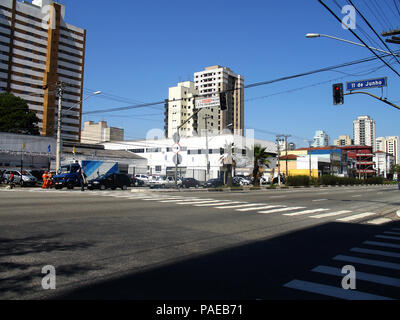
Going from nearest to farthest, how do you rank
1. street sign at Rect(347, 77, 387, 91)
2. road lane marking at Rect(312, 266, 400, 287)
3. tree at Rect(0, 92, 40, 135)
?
road lane marking at Rect(312, 266, 400, 287) → street sign at Rect(347, 77, 387, 91) → tree at Rect(0, 92, 40, 135)

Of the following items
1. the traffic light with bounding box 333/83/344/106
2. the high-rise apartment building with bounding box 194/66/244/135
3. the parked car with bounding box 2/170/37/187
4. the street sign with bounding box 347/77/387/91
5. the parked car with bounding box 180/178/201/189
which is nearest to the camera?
the street sign with bounding box 347/77/387/91

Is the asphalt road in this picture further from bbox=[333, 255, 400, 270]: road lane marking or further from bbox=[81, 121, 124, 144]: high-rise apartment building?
bbox=[81, 121, 124, 144]: high-rise apartment building

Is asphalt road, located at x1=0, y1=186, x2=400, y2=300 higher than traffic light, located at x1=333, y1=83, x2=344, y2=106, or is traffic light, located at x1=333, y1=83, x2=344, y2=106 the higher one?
traffic light, located at x1=333, y1=83, x2=344, y2=106

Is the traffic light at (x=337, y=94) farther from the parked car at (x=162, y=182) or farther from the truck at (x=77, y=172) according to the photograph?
the parked car at (x=162, y=182)

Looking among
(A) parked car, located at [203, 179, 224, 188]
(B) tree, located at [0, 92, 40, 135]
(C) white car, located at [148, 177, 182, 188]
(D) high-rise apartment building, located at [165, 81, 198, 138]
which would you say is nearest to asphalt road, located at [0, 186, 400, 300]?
(C) white car, located at [148, 177, 182, 188]

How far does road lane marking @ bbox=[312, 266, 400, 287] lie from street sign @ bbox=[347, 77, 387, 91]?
13.9 m

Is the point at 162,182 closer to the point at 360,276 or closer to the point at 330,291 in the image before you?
the point at 360,276

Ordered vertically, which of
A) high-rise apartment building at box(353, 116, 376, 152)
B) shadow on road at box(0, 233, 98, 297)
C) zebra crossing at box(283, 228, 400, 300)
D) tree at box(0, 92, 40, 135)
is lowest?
zebra crossing at box(283, 228, 400, 300)

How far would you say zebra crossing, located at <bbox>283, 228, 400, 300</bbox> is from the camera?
431 cm

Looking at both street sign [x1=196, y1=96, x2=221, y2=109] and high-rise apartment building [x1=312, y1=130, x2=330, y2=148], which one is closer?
street sign [x1=196, y1=96, x2=221, y2=109]

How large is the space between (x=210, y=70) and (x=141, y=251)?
133666mm

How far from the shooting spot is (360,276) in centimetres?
509

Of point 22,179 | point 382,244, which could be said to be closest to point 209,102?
point 382,244

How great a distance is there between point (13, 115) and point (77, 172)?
37976 mm
